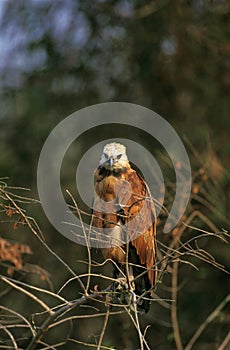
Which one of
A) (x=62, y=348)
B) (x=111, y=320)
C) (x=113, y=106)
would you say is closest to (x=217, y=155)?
(x=113, y=106)

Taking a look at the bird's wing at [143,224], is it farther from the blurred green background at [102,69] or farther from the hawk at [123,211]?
the blurred green background at [102,69]

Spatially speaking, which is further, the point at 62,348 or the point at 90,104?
the point at 90,104

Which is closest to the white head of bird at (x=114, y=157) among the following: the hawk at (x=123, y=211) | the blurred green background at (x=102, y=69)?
the hawk at (x=123, y=211)

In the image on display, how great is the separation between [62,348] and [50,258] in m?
Answer: 0.89

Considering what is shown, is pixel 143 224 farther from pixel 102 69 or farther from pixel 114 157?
pixel 102 69

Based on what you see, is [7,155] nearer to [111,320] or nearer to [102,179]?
[111,320]

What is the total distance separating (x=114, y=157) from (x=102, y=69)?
3001 mm

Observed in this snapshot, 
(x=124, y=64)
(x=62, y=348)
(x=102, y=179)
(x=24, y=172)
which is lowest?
(x=62, y=348)

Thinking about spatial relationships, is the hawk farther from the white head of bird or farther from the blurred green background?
the blurred green background

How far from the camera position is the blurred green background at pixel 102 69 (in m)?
6.94

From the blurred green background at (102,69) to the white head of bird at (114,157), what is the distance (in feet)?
7.57

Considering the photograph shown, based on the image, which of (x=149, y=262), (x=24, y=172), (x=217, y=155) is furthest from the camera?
(x=24, y=172)

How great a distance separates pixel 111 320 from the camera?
6.68 metres

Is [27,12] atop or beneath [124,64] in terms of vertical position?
atop
